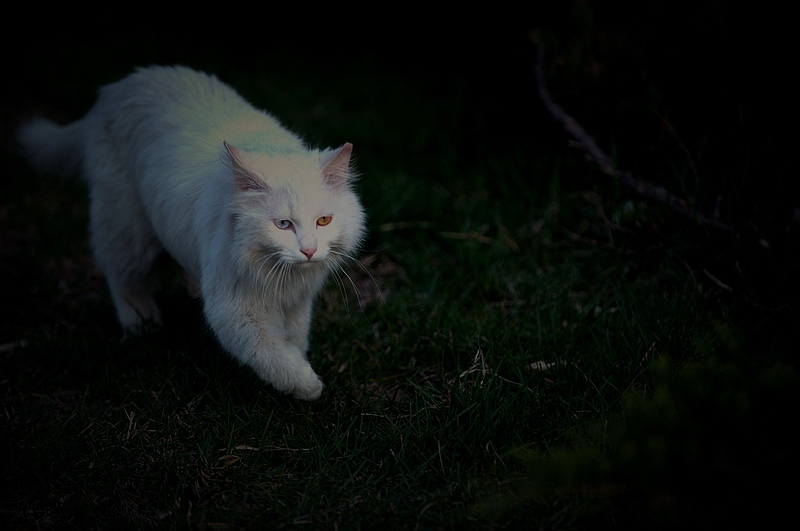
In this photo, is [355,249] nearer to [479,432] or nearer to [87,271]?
[479,432]

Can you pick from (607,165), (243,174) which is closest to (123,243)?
(243,174)

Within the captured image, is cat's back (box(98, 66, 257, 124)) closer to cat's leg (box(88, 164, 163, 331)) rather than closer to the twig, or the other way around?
cat's leg (box(88, 164, 163, 331))

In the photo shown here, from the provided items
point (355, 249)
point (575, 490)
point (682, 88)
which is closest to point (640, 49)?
point (682, 88)

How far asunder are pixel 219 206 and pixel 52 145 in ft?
5.53

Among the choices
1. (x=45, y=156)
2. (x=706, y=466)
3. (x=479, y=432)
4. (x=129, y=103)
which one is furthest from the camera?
(x=45, y=156)

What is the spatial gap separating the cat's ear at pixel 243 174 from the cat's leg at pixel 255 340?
426 millimetres

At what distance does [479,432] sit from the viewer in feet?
7.93

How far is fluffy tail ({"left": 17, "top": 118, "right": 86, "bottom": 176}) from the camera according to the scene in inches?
140

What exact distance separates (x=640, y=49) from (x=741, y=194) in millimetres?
1026

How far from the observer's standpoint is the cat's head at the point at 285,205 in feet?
7.64

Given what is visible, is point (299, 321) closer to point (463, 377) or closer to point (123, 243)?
point (463, 377)

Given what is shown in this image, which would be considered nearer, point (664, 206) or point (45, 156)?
point (664, 206)

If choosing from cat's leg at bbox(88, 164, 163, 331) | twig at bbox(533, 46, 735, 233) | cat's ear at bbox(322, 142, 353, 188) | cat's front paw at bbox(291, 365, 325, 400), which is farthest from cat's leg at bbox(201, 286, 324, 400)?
twig at bbox(533, 46, 735, 233)

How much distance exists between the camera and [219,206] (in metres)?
2.52
